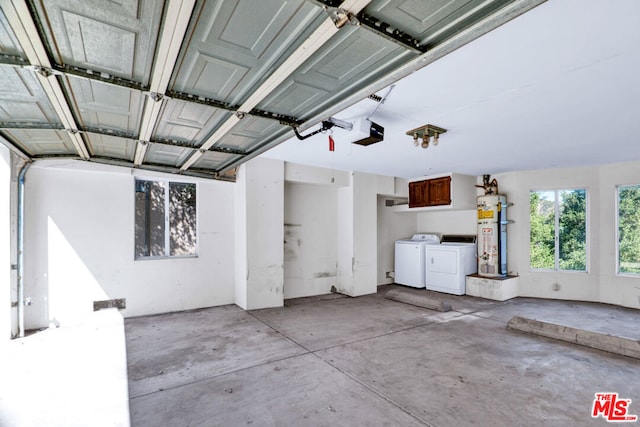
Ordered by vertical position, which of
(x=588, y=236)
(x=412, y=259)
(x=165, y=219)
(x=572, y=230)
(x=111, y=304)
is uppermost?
(x=165, y=219)

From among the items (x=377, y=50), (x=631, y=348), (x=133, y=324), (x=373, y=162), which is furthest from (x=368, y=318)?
(x=377, y=50)

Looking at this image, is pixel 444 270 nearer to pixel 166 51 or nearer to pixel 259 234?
pixel 259 234

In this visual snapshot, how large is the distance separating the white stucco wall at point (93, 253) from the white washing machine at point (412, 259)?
4.30 metres

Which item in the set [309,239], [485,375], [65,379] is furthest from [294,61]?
[309,239]

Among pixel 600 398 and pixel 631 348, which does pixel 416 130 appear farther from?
pixel 631 348

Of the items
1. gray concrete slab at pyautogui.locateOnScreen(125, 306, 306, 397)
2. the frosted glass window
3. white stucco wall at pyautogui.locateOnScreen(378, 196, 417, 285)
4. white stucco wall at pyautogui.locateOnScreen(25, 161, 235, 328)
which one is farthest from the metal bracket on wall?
white stucco wall at pyautogui.locateOnScreen(378, 196, 417, 285)

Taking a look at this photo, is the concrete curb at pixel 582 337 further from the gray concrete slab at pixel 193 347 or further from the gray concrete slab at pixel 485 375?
the gray concrete slab at pixel 193 347

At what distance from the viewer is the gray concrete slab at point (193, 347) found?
2861 millimetres

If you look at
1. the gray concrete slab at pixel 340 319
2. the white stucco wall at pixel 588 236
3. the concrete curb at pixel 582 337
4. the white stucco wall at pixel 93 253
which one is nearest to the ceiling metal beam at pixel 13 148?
the white stucco wall at pixel 93 253

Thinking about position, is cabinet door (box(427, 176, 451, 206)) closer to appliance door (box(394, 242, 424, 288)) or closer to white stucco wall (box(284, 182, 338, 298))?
appliance door (box(394, 242, 424, 288))

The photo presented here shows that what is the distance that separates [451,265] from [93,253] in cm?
634

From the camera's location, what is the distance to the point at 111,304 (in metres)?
4.39

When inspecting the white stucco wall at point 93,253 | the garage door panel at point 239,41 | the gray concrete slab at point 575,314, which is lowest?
the gray concrete slab at point 575,314

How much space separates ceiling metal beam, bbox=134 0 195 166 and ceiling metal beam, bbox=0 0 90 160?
1.70 feet
